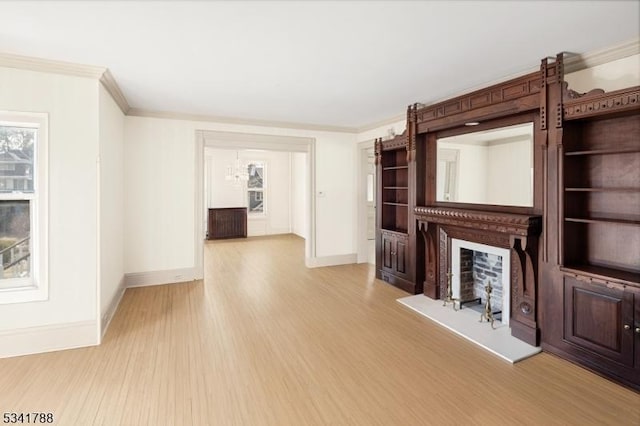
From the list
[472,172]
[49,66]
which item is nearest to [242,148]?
[49,66]

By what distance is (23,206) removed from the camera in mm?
2910

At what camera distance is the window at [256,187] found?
10.0 meters

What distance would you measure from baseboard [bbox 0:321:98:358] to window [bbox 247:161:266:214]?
711 cm

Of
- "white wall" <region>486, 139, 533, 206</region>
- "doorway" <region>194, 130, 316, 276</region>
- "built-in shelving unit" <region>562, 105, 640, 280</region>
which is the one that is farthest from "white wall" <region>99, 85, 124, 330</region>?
"built-in shelving unit" <region>562, 105, 640, 280</region>

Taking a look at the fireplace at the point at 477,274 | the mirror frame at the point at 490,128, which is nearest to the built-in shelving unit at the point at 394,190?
the mirror frame at the point at 490,128

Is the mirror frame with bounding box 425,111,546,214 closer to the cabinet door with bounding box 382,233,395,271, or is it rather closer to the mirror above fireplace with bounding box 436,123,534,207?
the mirror above fireplace with bounding box 436,123,534,207

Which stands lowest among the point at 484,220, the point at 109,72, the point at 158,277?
the point at 158,277

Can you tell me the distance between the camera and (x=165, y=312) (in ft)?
12.6

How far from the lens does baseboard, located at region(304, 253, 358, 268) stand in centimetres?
609

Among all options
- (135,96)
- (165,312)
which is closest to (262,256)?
(165,312)

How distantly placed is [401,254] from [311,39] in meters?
3.21

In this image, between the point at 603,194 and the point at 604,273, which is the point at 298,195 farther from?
the point at 604,273

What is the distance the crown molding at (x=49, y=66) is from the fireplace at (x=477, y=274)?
428 cm

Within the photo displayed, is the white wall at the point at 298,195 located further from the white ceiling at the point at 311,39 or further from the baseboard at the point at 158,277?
the white ceiling at the point at 311,39
